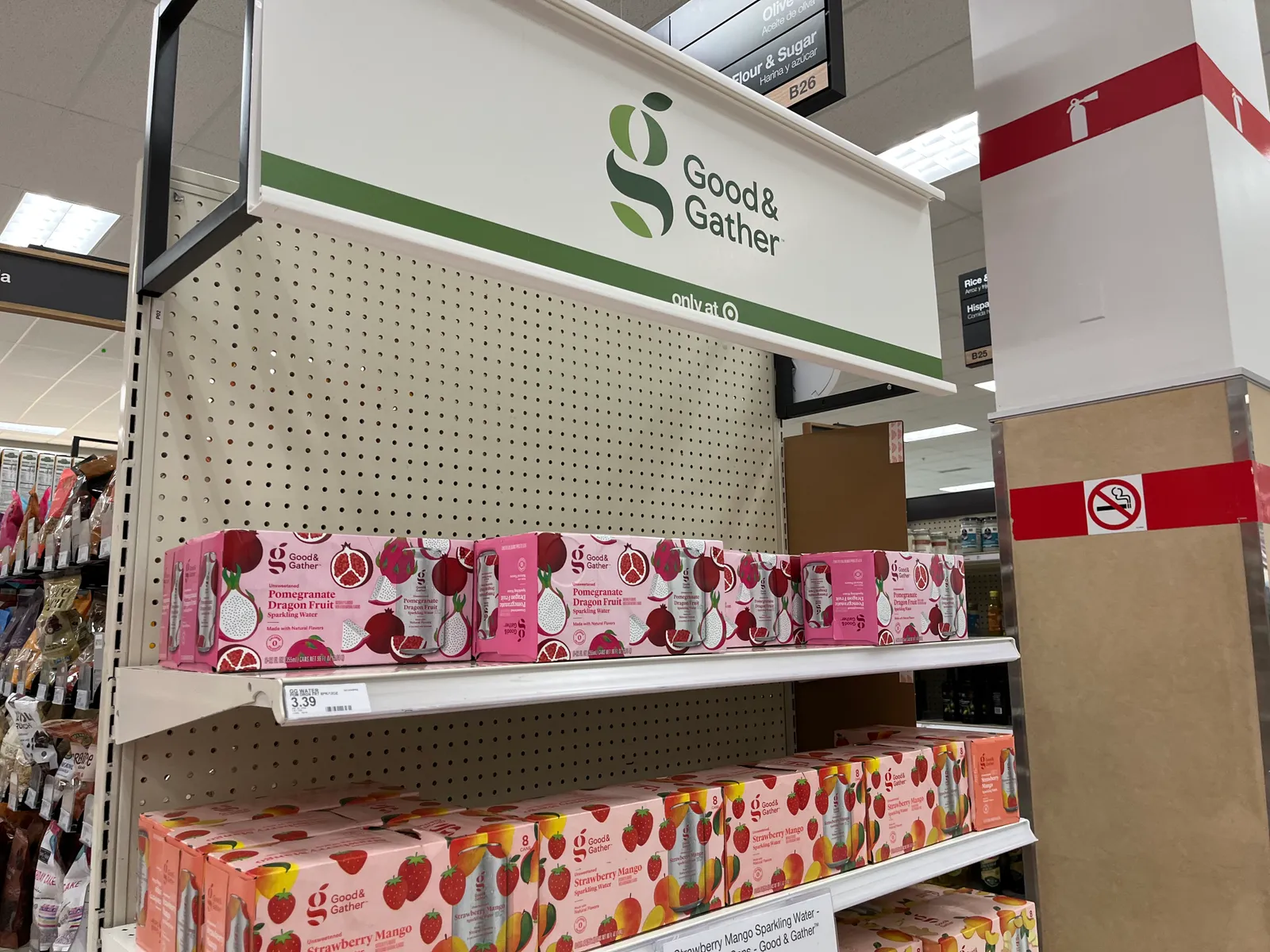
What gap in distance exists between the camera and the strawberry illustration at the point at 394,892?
1125mm

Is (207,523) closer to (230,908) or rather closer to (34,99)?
(230,908)

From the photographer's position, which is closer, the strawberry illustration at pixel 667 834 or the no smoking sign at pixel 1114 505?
the strawberry illustration at pixel 667 834

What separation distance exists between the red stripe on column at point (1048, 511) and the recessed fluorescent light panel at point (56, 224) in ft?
20.1

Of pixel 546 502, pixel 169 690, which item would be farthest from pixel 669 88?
pixel 169 690

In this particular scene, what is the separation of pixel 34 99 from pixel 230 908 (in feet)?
17.4

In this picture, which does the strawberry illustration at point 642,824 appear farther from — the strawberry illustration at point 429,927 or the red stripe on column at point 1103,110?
the red stripe on column at point 1103,110

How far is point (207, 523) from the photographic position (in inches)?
62.6

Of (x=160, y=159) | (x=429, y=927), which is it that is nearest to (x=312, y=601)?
(x=429, y=927)

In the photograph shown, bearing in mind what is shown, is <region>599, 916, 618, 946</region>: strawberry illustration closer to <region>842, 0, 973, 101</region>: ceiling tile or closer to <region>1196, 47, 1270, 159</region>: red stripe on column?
<region>1196, 47, 1270, 159</region>: red stripe on column

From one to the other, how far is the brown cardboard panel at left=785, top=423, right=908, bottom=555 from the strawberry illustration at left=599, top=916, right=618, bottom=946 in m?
1.42

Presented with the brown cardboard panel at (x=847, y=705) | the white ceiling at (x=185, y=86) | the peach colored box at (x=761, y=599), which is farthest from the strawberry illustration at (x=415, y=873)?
the white ceiling at (x=185, y=86)

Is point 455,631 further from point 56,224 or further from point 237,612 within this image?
point 56,224

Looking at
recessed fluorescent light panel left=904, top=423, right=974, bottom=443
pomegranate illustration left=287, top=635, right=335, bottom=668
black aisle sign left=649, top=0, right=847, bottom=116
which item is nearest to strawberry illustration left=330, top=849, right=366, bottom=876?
pomegranate illustration left=287, top=635, right=335, bottom=668

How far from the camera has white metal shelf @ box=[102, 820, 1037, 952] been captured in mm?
1377
